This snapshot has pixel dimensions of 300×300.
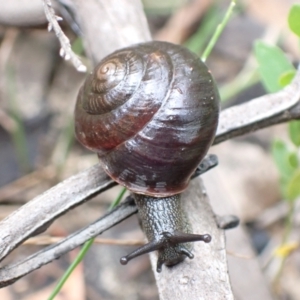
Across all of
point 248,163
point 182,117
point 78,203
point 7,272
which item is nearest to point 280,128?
point 248,163

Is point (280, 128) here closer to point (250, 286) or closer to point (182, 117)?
point (250, 286)

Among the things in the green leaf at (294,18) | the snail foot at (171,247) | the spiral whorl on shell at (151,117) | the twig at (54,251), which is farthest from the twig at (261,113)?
the twig at (54,251)

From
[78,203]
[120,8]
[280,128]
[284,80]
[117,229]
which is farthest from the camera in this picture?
[280,128]

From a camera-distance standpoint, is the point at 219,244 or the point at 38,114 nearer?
the point at 219,244

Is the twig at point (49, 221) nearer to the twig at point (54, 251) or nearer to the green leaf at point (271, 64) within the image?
the twig at point (54, 251)

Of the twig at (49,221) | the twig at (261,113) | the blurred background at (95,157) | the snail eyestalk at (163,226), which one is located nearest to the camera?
the twig at (49,221)

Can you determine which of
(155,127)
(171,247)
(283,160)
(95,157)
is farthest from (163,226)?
(95,157)
